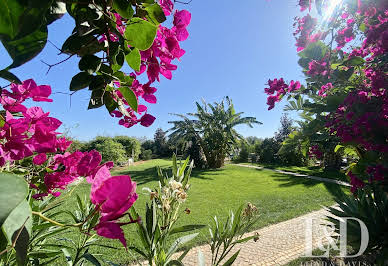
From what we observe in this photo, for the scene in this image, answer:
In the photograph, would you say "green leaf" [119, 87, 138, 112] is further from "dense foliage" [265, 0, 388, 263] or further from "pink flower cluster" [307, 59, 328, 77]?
"pink flower cluster" [307, 59, 328, 77]

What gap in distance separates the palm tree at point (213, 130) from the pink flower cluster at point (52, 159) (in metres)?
13.7

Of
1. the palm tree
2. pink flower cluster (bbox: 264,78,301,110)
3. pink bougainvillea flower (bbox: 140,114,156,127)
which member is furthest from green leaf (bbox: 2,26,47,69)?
the palm tree

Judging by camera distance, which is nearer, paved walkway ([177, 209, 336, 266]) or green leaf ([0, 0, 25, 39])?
green leaf ([0, 0, 25, 39])

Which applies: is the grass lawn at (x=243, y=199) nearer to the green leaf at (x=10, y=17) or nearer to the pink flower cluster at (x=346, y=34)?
the pink flower cluster at (x=346, y=34)

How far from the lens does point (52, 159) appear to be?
110cm

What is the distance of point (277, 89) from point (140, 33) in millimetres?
2852

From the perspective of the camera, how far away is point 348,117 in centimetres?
239

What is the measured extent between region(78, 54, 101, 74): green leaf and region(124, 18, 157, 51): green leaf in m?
0.09

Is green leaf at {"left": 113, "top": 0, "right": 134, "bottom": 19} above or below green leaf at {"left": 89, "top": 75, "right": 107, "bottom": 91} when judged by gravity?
above

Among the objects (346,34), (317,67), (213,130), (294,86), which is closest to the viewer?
(317,67)

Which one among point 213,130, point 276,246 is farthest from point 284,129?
point 276,246

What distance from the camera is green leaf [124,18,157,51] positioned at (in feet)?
1.32

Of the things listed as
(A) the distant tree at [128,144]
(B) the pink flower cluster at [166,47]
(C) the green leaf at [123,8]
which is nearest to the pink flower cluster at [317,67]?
(B) the pink flower cluster at [166,47]

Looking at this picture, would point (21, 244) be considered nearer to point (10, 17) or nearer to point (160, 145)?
point (10, 17)
